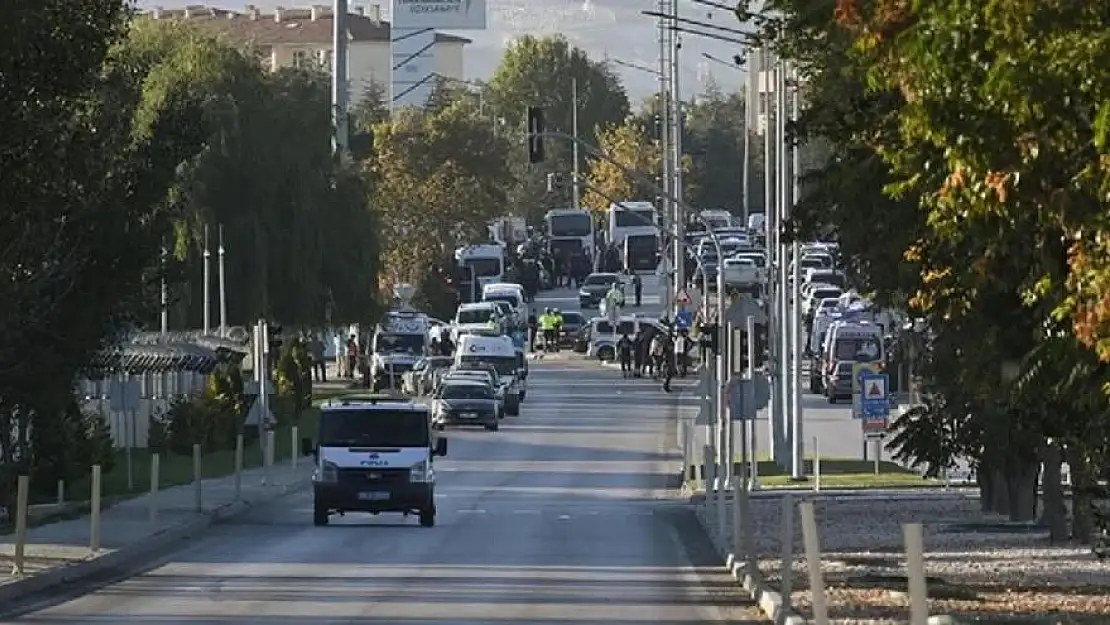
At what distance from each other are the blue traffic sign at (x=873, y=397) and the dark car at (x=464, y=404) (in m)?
26.4

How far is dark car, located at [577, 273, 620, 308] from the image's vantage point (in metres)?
124

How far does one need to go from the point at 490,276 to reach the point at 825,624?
112365 millimetres

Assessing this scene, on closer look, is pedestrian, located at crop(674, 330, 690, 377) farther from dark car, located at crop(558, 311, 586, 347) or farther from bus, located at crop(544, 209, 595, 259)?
bus, located at crop(544, 209, 595, 259)

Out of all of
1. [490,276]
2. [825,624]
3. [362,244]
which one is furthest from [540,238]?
[825,624]

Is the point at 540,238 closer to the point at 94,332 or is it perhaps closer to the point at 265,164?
the point at 265,164

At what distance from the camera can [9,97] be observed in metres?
25.2

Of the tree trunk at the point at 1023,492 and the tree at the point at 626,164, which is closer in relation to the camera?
the tree trunk at the point at 1023,492

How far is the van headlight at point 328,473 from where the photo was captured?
39219mm

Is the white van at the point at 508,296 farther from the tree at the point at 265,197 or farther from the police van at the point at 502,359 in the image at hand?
the tree at the point at 265,197

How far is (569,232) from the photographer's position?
481 ft

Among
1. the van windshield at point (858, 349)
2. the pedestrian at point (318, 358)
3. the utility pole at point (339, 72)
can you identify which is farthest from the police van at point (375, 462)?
the pedestrian at point (318, 358)

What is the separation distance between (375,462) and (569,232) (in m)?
107

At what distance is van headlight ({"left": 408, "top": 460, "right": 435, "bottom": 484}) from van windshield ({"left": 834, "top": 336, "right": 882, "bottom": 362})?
3550 centimetres

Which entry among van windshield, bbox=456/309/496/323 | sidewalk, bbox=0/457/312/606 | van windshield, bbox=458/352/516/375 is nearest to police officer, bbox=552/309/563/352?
van windshield, bbox=456/309/496/323
